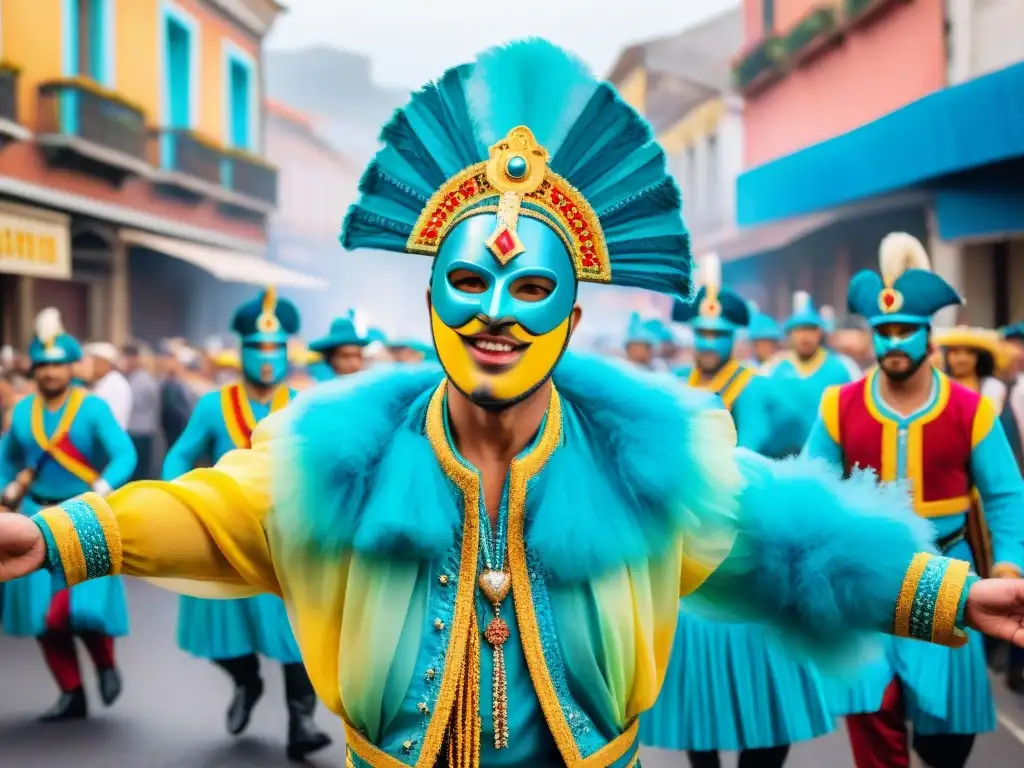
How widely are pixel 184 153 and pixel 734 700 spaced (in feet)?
60.5

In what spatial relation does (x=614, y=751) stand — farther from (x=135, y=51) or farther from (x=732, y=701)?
(x=135, y=51)

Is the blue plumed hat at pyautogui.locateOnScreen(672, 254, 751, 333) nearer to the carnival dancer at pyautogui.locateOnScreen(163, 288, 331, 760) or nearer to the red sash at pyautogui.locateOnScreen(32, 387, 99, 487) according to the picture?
the carnival dancer at pyautogui.locateOnScreen(163, 288, 331, 760)

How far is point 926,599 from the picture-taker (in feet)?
8.82

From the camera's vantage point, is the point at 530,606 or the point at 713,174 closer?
the point at 530,606

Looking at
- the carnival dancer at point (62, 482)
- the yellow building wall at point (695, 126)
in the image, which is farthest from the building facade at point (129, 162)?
the yellow building wall at point (695, 126)

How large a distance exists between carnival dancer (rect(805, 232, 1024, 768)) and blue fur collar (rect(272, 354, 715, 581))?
243 cm

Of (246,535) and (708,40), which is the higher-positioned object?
(708,40)

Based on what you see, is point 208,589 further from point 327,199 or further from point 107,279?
point 327,199

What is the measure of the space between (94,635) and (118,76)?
1392cm

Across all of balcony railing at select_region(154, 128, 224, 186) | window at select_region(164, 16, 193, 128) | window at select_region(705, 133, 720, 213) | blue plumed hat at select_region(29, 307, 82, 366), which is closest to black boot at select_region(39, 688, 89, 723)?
blue plumed hat at select_region(29, 307, 82, 366)

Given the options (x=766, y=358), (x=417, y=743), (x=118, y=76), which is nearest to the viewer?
(x=417, y=743)

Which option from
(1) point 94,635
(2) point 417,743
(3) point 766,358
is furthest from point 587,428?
(3) point 766,358

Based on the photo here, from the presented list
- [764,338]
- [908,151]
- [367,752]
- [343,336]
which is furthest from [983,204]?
[367,752]

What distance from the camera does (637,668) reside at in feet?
8.75
